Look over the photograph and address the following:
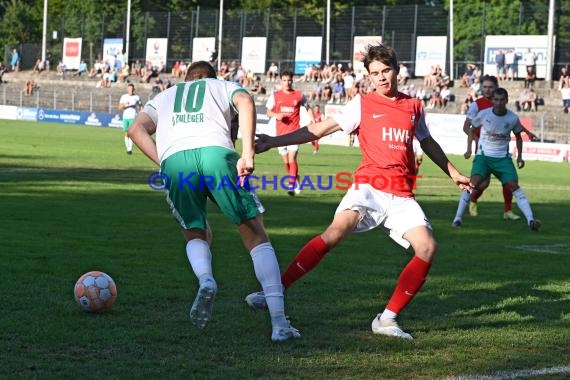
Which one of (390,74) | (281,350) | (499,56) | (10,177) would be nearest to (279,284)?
(281,350)

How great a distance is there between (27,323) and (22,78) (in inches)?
2707

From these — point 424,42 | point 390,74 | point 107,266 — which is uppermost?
point 424,42

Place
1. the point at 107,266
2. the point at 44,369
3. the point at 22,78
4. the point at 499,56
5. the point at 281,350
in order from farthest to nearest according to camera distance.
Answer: the point at 22,78, the point at 499,56, the point at 107,266, the point at 281,350, the point at 44,369

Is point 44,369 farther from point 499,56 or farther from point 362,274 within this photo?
point 499,56

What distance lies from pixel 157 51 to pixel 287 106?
1904 inches

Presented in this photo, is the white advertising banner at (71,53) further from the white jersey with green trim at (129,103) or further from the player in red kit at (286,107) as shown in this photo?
the player in red kit at (286,107)

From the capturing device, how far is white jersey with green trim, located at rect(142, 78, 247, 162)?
7.01m

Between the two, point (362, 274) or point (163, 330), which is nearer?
point (163, 330)

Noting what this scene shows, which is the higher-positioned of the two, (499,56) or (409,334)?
(499,56)

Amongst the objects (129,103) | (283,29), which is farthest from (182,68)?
(129,103)

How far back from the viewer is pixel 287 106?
68.5 ft

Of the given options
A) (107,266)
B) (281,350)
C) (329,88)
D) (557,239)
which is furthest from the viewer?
(329,88)

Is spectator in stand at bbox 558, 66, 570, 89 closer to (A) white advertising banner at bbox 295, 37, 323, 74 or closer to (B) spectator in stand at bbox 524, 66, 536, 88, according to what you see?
(B) spectator in stand at bbox 524, 66, 536, 88

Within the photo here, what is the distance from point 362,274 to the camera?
33.3ft
